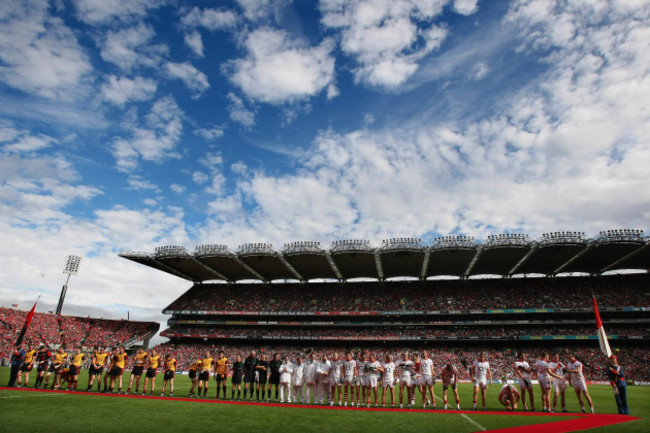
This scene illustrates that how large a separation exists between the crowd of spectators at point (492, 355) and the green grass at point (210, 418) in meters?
24.6

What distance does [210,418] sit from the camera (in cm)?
876

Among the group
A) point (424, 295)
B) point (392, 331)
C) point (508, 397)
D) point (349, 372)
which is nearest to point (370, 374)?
point (349, 372)

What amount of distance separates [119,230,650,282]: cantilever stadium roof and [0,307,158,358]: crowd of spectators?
10256mm

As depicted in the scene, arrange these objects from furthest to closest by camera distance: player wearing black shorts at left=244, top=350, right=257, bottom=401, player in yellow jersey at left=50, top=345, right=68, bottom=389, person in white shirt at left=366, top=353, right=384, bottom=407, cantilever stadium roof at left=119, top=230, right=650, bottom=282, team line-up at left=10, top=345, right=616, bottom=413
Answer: cantilever stadium roof at left=119, top=230, right=650, bottom=282
player in yellow jersey at left=50, top=345, right=68, bottom=389
player wearing black shorts at left=244, top=350, right=257, bottom=401
person in white shirt at left=366, top=353, right=384, bottom=407
team line-up at left=10, top=345, right=616, bottom=413

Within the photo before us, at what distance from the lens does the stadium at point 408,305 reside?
3700cm

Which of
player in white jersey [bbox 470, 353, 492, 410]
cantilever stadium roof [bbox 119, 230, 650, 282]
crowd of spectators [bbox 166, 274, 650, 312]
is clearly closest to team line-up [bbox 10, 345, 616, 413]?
player in white jersey [bbox 470, 353, 492, 410]

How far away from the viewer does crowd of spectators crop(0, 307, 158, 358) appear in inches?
1571

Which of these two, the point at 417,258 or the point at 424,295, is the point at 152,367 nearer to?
the point at 417,258

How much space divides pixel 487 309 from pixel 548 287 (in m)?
8.48

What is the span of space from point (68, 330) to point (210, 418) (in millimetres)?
47957

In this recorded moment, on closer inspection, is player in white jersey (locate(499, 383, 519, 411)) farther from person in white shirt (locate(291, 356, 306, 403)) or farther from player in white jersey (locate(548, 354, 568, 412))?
person in white shirt (locate(291, 356, 306, 403))

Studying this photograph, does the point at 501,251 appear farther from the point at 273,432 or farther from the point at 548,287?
the point at 273,432

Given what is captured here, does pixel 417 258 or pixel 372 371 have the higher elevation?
pixel 417 258

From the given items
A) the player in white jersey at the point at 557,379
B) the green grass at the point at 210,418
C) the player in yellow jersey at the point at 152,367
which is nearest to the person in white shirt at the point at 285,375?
the green grass at the point at 210,418
